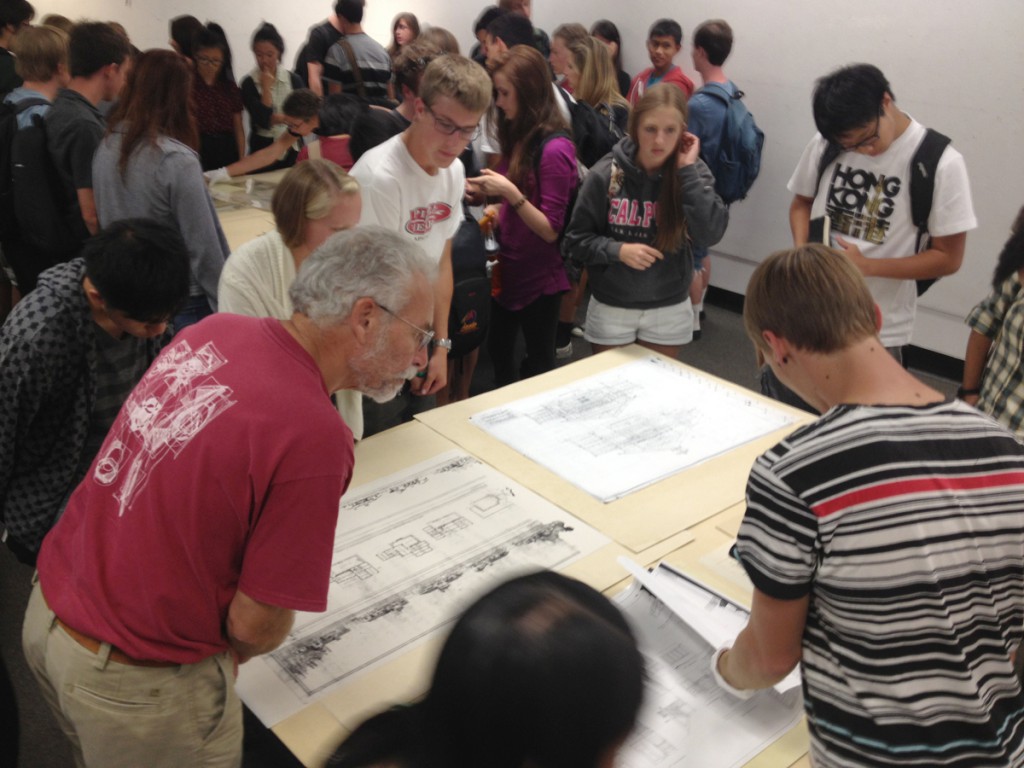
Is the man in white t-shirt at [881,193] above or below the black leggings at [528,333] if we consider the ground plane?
above

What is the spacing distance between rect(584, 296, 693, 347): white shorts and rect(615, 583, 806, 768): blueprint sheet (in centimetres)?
135

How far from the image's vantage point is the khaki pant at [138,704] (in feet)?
3.80

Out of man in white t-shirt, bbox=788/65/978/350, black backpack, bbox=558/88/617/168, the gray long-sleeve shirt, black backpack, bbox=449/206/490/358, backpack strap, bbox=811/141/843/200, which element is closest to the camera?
man in white t-shirt, bbox=788/65/978/350

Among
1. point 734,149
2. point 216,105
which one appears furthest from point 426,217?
point 216,105

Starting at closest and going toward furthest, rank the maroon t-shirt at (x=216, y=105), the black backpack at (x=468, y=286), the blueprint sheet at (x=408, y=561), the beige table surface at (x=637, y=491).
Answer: the blueprint sheet at (x=408, y=561), the beige table surface at (x=637, y=491), the black backpack at (x=468, y=286), the maroon t-shirt at (x=216, y=105)

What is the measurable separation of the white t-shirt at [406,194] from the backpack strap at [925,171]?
1.32m

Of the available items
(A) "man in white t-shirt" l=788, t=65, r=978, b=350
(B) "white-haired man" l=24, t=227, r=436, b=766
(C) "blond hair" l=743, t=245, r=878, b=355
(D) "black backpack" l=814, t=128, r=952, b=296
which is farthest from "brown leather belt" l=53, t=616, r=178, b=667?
(D) "black backpack" l=814, t=128, r=952, b=296

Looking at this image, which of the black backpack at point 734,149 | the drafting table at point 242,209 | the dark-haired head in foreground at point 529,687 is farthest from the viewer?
the black backpack at point 734,149

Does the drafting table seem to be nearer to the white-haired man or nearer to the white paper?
the white-haired man

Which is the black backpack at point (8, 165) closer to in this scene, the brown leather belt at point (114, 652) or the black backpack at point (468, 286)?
the black backpack at point (468, 286)

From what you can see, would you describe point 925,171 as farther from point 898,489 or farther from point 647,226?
point 898,489

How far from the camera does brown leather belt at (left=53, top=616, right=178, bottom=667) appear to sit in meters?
1.15

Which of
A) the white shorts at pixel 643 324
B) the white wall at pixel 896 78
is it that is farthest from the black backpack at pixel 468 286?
the white wall at pixel 896 78

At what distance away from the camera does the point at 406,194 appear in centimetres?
226
